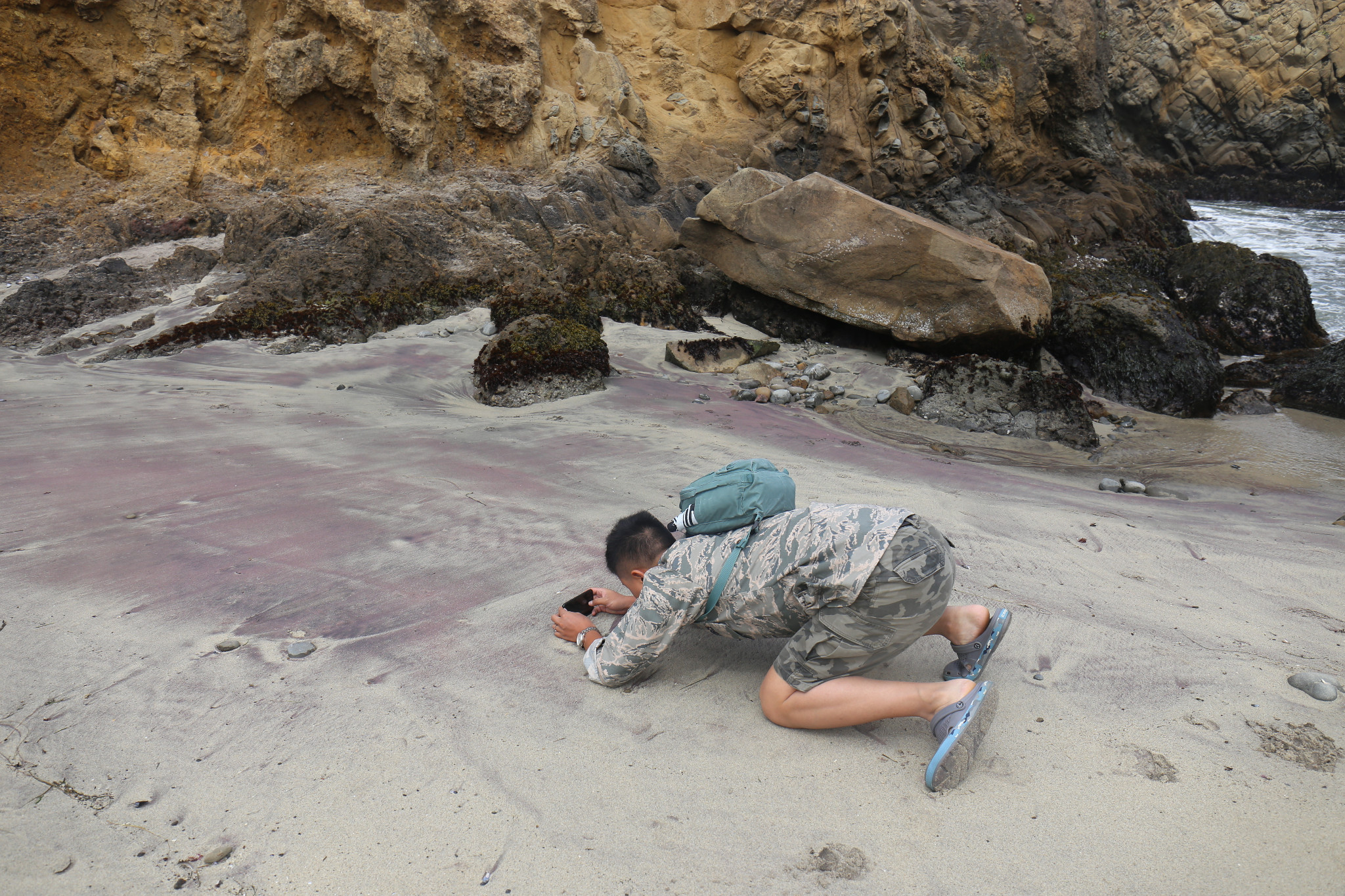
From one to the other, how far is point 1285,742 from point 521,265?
8.50 metres

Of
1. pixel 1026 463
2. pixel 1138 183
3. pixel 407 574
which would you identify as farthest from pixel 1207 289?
pixel 407 574

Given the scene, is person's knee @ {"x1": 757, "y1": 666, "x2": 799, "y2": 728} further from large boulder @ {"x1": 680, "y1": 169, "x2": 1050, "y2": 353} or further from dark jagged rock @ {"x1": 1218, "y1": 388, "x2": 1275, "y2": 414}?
dark jagged rock @ {"x1": 1218, "y1": 388, "x2": 1275, "y2": 414}

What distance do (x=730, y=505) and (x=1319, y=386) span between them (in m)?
8.26

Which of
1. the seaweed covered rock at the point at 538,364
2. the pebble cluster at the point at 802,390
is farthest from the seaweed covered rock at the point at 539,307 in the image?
the pebble cluster at the point at 802,390

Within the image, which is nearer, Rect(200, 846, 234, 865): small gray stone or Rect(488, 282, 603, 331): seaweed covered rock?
Rect(200, 846, 234, 865): small gray stone

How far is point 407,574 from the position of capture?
299 cm

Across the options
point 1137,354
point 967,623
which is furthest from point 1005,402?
point 967,623

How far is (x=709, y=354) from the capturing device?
24.8 feet

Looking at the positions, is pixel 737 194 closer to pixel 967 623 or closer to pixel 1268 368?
pixel 1268 368

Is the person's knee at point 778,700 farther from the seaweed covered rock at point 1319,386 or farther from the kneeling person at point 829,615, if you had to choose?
the seaweed covered rock at point 1319,386

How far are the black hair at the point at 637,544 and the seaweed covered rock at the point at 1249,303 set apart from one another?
9.70 m

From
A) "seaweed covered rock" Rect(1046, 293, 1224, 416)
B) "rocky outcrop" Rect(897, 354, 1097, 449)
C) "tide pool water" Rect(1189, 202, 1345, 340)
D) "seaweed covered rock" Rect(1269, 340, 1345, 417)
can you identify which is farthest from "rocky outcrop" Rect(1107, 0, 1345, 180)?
"rocky outcrop" Rect(897, 354, 1097, 449)

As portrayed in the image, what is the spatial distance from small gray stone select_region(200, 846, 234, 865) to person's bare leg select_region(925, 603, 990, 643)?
6.06 feet

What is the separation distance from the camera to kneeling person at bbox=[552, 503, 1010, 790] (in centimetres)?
207
